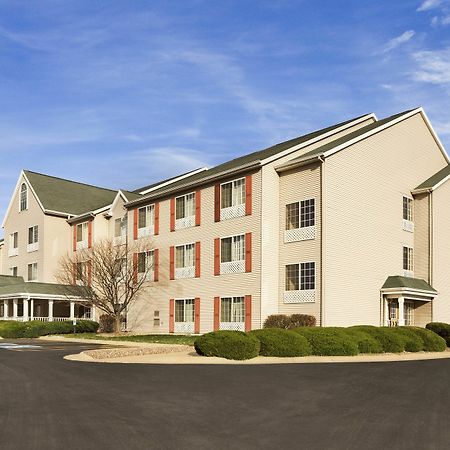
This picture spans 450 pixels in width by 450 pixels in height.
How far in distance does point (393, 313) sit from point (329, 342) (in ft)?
48.7

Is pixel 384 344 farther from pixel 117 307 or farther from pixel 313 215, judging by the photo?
pixel 117 307

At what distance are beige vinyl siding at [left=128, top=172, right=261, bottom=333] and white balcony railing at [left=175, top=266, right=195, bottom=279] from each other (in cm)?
33

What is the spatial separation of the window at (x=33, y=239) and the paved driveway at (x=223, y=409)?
38.4m

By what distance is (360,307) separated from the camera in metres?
34.7

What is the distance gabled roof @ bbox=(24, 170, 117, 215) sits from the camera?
55.4m

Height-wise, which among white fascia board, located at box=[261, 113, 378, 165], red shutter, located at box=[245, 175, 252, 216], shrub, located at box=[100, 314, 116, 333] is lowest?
shrub, located at box=[100, 314, 116, 333]

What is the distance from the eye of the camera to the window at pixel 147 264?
4341 centimetres

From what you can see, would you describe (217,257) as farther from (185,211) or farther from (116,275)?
(116,275)

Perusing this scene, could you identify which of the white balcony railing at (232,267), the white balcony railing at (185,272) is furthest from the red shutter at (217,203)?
the white balcony railing at (185,272)

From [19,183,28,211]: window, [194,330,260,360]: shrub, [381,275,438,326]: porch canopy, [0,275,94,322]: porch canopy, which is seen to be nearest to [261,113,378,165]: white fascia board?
[381,275,438,326]: porch canopy

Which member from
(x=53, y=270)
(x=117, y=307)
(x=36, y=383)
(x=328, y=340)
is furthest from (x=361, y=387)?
(x=53, y=270)

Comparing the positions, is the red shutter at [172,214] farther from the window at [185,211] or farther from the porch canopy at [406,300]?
the porch canopy at [406,300]

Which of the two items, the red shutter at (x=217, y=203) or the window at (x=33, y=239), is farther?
the window at (x=33, y=239)

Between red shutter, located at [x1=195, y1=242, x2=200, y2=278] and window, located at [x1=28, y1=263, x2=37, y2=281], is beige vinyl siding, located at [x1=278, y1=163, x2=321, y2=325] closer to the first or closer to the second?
red shutter, located at [x1=195, y1=242, x2=200, y2=278]
